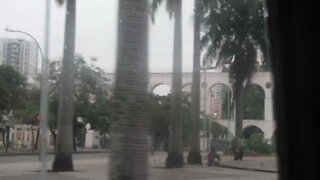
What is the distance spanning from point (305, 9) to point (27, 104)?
5505cm

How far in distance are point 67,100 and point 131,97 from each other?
17.5 meters

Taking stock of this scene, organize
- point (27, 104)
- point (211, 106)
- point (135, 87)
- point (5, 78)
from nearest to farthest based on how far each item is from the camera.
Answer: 1. point (135, 87)
2. point (5, 78)
3. point (27, 104)
4. point (211, 106)

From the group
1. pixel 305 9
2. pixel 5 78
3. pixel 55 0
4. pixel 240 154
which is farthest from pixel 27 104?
pixel 305 9

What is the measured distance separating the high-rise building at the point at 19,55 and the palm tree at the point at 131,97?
47.3 m

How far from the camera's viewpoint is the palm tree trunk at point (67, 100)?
25125 mm

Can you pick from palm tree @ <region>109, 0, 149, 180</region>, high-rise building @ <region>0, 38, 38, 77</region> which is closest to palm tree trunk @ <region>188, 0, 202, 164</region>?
high-rise building @ <region>0, 38, 38, 77</region>

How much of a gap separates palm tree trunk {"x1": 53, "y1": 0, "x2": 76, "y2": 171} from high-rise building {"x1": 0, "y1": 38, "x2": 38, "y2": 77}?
97.1ft

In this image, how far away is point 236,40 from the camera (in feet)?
121

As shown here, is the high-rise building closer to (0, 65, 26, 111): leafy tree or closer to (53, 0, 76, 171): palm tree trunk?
(0, 65, 26, 111): leafy tree

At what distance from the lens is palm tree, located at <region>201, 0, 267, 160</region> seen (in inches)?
1340

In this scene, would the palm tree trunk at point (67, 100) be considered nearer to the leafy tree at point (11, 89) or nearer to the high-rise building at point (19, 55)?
the leafy tree at point (11, 89)

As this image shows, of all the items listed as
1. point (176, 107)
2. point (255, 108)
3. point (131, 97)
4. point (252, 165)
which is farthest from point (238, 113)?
point (255, 108)

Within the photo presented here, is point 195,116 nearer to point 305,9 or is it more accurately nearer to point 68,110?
point 68,110

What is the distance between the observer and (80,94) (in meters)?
54.4
